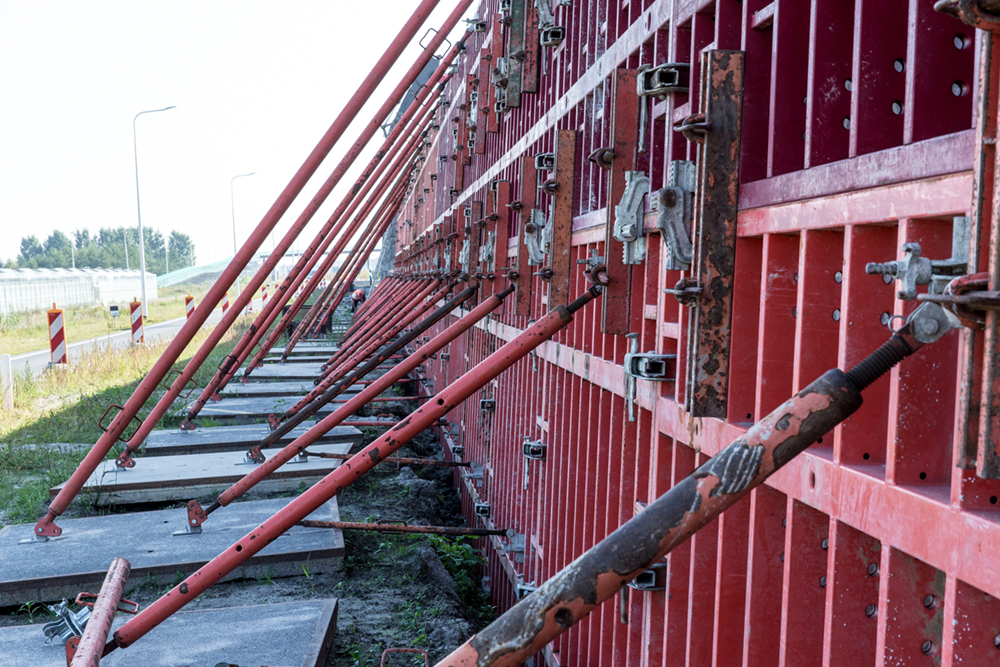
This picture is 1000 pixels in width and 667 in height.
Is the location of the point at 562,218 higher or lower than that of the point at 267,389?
higher

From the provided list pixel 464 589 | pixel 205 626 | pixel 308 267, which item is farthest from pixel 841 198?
pixel 308 267

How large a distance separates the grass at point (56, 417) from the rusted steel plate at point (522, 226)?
12.9ft

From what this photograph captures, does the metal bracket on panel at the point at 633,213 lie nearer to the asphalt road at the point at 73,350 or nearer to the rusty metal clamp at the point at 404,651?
the rusty metal clamp at the point at 404,651

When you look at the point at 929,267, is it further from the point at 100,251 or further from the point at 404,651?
the point at 100,251

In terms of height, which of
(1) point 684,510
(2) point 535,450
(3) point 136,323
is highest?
Result: (1) point 684,510

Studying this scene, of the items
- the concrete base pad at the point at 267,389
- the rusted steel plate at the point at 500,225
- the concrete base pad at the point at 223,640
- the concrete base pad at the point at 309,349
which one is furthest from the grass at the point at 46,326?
the concrete base pad at the point at 223,640

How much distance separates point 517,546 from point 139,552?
2.32 metres

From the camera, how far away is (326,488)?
3.67 m

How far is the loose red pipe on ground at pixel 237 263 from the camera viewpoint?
523 cm

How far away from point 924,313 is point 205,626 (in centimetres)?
379

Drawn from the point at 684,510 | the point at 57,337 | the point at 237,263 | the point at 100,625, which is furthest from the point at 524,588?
the point at 57,337

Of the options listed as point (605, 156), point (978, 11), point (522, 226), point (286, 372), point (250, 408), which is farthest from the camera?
point (286, 372)

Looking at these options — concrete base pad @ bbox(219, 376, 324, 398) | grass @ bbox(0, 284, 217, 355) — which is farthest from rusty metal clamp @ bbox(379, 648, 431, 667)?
grass @ bbox(0, 284, 217, 355)

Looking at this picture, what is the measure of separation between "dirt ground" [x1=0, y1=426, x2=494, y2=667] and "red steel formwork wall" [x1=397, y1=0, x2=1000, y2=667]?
1013 millimetres
